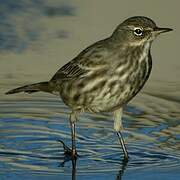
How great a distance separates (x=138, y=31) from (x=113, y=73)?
605 mm

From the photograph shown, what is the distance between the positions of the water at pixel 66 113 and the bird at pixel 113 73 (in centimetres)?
23

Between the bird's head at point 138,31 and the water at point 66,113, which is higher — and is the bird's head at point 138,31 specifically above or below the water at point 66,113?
above

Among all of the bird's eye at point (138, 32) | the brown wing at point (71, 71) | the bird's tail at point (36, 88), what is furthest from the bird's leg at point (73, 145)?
the bird's eye at point (138, 32)

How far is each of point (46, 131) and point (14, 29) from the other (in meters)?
4.39

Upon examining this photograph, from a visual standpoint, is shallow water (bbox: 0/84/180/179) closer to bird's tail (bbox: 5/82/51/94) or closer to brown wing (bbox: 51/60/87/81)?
bird's tail (bbox: 5/82/51/94)

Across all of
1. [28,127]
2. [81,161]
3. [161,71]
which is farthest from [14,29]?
[81,161]

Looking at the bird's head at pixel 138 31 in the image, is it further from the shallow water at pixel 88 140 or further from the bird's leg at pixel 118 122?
the shallow water at pixel 88 140

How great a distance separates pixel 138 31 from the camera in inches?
454

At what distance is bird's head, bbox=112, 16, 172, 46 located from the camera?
11422mm

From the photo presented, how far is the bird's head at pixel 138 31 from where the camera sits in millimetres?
11422

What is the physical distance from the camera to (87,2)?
1698 centimetres

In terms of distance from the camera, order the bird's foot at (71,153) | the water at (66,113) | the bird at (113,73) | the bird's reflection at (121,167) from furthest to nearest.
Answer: the bird at (113,73) → the bird's foot at (71,153) → the water at (66,113) → the bird's reflection at (121,167)

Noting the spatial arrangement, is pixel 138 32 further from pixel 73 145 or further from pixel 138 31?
pixel 73 145

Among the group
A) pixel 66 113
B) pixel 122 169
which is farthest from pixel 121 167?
pixel 66 113
